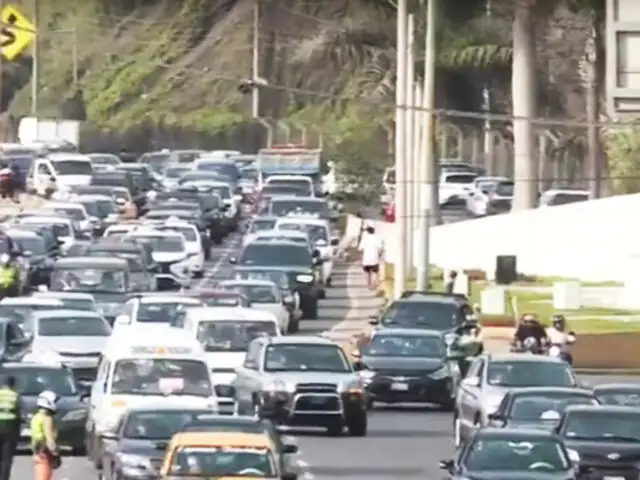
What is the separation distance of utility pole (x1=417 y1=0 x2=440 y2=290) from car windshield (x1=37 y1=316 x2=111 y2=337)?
14.7 m

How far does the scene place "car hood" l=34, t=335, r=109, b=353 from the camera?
39.1m

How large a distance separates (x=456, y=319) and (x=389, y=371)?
5457mm

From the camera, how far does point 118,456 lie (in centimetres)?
2734

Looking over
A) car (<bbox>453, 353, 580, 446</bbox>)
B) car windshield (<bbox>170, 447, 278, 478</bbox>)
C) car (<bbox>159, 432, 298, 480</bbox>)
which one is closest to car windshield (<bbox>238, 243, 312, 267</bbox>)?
car (<bbox>453, 353, 580, 446</bbox>)

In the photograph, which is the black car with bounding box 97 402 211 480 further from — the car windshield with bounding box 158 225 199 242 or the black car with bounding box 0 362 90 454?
the car windshield with bounding box 158 225 199 242

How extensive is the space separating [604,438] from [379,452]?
5.41 m

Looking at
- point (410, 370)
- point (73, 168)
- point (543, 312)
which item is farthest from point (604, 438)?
point (73, 168)

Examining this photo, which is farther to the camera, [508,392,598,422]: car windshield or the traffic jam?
[508,392,598,422]: car windshield

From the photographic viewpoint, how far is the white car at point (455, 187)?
287 ft

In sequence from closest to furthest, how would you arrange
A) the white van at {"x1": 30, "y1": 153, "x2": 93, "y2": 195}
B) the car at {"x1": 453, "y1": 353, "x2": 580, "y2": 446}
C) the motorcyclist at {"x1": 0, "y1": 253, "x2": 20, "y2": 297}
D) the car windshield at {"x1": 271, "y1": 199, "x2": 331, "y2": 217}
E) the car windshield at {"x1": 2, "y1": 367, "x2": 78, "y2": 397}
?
the car at {"x1": 453, "y1": 353, "x2": 580, "y2": 446} < the car windshield at {"x1": 2, "y1": 367, "x2": 78, "y2": 397} < the motorcyclist at {"x1": 0, "y1": 253, "x2": 20, "y2": 297} < the car windshield at {"x1": 271, "y1": 199, "x2": 331, "y2": 217} < the white van at {"x1": 30, "y1": 153, "x2": 93, "y2": 195}

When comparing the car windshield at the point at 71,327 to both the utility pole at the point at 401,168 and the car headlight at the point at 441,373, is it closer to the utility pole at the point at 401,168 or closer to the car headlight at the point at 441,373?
the car headlight at the point at 441,373

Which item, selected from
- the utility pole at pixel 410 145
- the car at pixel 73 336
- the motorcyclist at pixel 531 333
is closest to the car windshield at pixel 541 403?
the car at pixel 73 336

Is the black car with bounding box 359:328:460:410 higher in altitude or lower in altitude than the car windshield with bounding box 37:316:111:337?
lower

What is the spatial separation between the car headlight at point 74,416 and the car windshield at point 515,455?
8451mm
